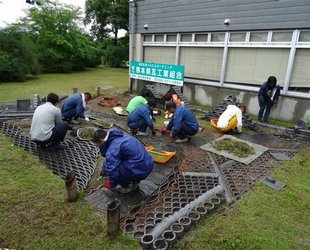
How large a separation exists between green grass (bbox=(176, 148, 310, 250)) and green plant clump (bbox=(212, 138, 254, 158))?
1.22 metres

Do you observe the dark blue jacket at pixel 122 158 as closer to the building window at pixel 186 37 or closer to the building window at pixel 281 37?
the building window at pixel 281 37

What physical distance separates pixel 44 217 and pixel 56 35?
20.8 meters

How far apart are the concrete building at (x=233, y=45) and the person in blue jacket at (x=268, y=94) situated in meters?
0.58

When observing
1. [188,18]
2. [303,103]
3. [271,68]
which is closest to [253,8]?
[271,68]

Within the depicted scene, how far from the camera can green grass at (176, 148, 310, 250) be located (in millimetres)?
2535

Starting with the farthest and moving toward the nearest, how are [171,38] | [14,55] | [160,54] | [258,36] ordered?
[14,55] < [160,54] < [171,38] < [258,36]

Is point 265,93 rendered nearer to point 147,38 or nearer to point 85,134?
point 85,134

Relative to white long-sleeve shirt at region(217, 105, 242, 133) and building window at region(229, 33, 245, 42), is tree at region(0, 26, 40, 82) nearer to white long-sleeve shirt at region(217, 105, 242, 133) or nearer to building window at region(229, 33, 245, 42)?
building window at region(229, 33, 245, 42)

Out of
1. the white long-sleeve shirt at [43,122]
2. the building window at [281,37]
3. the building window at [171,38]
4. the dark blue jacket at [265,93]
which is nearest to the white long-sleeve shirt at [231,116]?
the dark blue jacket at [265,93]

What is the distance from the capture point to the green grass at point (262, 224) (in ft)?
8.32

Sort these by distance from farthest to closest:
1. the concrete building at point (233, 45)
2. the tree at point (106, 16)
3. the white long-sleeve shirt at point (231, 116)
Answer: the tree at point (106, 16)
the concrete building at point (233, 45)
the white long-sleeve shirt at point (231, 116)

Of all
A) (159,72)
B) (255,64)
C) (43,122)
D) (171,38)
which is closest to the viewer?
(43,122)

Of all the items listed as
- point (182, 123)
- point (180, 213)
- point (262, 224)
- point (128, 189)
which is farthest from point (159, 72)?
point (262, 224)

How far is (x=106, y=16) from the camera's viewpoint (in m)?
27.9
